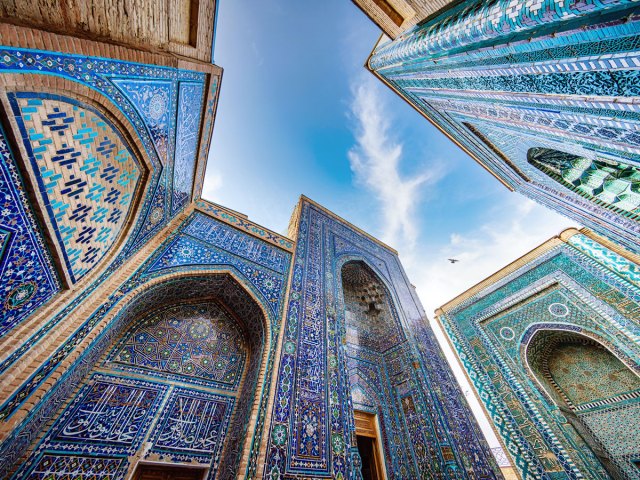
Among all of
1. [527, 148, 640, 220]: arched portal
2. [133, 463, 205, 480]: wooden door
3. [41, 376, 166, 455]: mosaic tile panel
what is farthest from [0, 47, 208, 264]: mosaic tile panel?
[527, 148, 640, 220]: arched portal

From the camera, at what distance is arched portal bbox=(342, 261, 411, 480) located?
4.30 m

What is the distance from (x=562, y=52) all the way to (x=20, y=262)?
4.45 metres

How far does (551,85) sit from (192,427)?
5.36m

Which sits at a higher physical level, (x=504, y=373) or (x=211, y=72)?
(x=211, y=72)

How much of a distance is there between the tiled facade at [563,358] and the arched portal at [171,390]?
596 cm

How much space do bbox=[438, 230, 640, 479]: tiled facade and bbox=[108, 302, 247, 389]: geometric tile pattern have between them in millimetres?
6195

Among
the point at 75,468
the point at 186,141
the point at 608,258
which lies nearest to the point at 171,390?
the point at 75,468

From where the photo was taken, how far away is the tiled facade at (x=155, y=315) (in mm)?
1770

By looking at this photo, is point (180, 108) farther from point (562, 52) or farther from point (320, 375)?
point (320, 375)

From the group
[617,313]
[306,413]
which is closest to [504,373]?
[617,313]

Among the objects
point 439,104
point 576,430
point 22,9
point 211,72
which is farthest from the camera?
point 576,430

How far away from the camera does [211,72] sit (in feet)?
10.5

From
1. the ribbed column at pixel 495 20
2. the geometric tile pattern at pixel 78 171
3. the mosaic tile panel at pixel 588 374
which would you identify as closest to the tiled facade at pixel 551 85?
the ribbed column at pixel 495 20

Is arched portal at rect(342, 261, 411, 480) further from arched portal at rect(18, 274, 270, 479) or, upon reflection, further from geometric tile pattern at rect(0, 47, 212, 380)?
geometric tile pattern at rect(0, 47, 212, 380)
